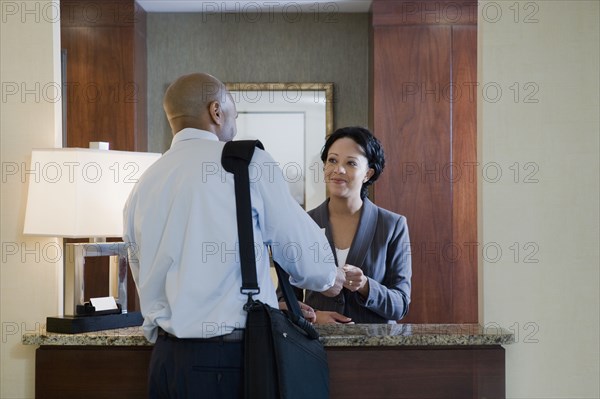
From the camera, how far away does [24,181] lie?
2.42 metres

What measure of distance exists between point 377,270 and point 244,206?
1042mm

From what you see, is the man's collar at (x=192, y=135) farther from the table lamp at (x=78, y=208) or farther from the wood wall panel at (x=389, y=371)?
the wood wall panel at (x=389, y=371)

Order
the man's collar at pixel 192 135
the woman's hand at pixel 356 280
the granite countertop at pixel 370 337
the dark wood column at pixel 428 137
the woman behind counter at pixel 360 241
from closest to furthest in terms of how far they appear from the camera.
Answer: the man's collar at pixel 192 135 < the granite countertop at pixel 370 337 < the woman's hand at pixel 356 280 < the woman behind counter at pixel 360 241 < the dark wood column at pixel 428 137

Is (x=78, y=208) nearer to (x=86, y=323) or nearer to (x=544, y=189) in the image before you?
(x=86, y=323)

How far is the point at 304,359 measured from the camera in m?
1.94

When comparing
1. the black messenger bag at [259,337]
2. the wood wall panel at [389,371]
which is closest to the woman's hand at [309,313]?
the wood wall panel at [389,371]

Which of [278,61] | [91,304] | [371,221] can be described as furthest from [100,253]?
[278,61]

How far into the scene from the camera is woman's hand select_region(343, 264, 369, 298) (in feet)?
8.32

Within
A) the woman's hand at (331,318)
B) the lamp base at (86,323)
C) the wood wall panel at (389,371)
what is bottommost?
the wood wall panel at (389,371)

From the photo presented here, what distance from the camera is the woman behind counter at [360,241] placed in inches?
105

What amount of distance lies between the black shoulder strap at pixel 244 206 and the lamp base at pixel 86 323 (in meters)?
0.67

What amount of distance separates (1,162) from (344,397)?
1.28m

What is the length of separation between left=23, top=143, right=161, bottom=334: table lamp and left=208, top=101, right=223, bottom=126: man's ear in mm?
472

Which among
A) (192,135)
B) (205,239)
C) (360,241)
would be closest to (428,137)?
(360,241)
